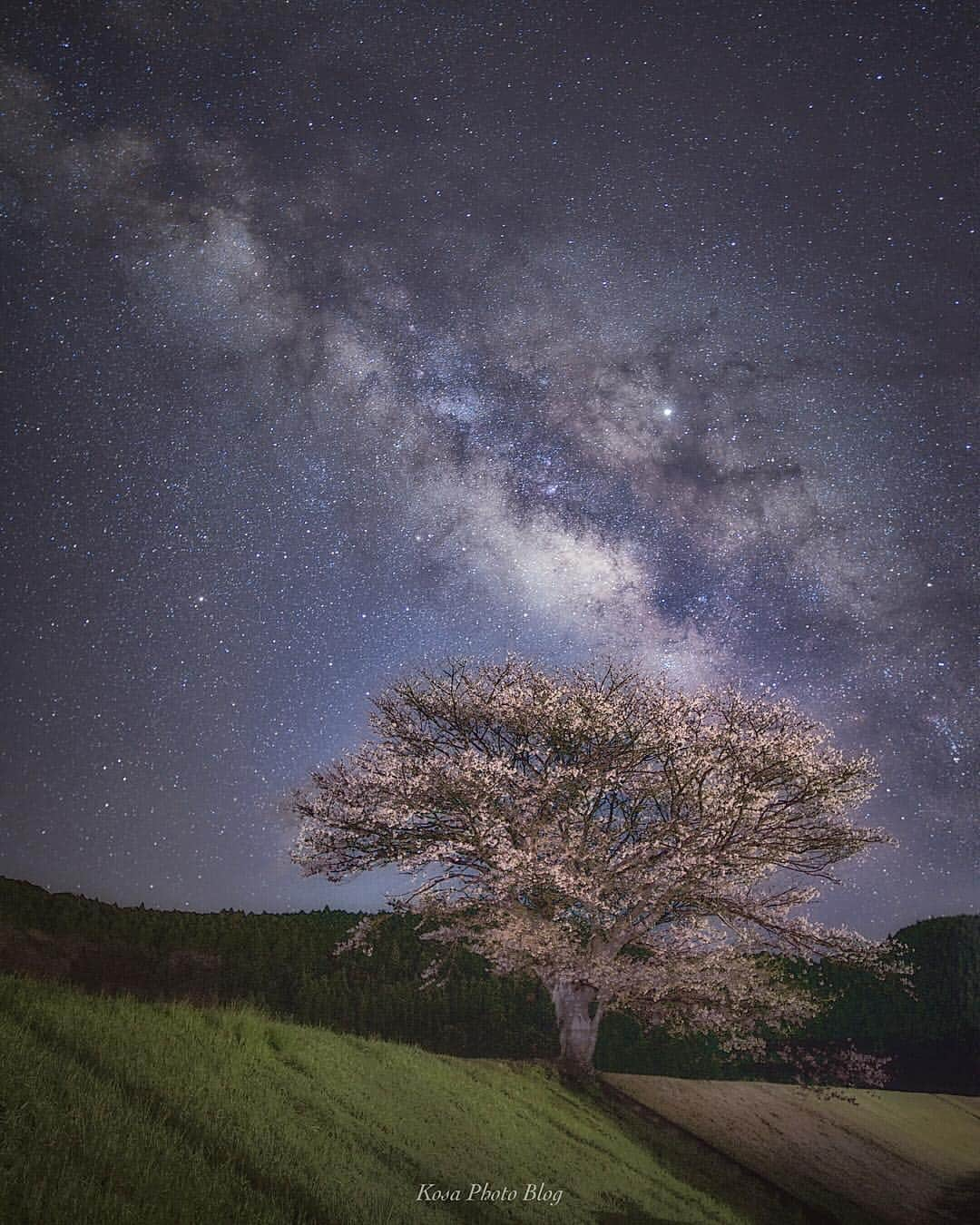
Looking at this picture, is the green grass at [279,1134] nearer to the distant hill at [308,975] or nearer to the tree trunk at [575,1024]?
the tree trunk at [575,1024]

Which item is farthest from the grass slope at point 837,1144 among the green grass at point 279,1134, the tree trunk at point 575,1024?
the green grass at point 279,1134

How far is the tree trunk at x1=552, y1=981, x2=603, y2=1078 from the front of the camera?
19094 mm

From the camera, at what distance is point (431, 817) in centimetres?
1861

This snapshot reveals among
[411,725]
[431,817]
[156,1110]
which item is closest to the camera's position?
[156,1110]

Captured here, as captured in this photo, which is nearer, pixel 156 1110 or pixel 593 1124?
pixel 156 1110

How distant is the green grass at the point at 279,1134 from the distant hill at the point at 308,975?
479cm

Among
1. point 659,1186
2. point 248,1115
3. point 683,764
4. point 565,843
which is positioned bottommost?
point 659,1186

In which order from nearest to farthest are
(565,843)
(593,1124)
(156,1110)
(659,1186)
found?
(156,1110) < (659,1186) < (593,1124) < (565,843)

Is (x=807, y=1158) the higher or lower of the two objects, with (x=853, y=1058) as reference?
lower

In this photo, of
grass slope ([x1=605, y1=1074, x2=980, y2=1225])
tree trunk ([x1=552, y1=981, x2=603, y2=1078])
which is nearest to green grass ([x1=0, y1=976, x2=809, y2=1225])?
grass slope ([x1=605, y1=1074, x2=980, y2=1225])

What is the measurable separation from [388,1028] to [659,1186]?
8807mm

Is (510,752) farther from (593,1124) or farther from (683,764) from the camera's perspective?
(593,1124)

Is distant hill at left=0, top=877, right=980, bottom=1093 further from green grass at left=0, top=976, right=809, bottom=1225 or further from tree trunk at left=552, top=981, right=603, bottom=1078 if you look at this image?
green grass at left=0, top=976, right=809, bottom=1225

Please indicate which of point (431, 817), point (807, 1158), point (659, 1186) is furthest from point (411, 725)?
point (807, 1158)
